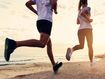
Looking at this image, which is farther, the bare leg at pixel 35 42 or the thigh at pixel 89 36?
the thigh at pixel 89 36

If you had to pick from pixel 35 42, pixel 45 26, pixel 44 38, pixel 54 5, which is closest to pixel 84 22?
pixel 54 5

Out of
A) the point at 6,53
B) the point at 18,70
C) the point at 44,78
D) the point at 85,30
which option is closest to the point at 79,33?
the point at 85,30

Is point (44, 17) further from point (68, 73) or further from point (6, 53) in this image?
point (68, 73)

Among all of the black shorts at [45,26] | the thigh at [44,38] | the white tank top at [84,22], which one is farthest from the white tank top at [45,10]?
the white tank top at [84,22]

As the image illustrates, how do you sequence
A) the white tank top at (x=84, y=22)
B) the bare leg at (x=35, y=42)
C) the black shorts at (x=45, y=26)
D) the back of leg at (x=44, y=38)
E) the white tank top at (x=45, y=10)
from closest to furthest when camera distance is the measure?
the bare leg at (x=35, y=42) → the back of leg at (x=44, y=38) → the black shorts at (x=45, y=26) → the white tank top at (x=45, y=10) → the white tank top at (x=84, y=22)

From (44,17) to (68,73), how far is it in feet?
5.82

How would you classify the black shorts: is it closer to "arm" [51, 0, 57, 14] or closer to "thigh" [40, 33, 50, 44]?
"thigh" [40, 33, 50, 44]

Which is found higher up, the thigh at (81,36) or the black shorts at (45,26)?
the black shorts at (45,26)

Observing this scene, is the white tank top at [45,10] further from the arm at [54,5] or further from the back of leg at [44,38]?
the back of leg at [44,38]

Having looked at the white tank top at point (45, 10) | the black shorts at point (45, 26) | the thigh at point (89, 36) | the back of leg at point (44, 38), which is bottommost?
the thigh at point (89, 36)

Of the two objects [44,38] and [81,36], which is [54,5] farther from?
[81,36]

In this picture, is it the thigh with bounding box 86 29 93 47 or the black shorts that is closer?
the black shorts

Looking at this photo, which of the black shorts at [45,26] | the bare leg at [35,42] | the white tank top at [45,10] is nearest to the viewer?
the bare leg at [35,42]

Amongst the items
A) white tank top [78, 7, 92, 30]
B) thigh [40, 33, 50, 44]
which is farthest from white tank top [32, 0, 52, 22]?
white tank top [78, 7, 92, 30]
